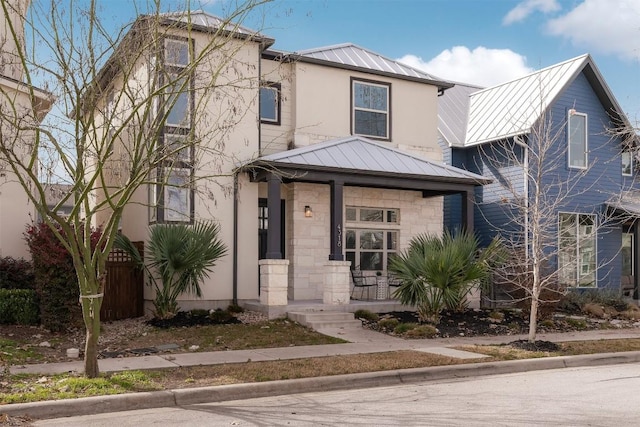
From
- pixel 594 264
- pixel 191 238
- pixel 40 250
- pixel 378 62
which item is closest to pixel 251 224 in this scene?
pixel 191 238

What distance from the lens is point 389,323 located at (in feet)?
47.4

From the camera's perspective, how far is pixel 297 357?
1085 centimetres

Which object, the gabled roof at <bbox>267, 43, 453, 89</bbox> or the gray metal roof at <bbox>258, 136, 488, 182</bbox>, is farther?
the gabled roof at <bbox>267, 43, 453, 89</bbox>

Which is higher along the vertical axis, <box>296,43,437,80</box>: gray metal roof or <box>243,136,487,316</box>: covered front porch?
<box>296,43,437,80</box>: gray metal roof

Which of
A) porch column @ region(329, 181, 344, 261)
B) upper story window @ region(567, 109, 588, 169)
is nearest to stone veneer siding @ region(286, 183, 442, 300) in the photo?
porch column @ region(329, 181, 344, 261)

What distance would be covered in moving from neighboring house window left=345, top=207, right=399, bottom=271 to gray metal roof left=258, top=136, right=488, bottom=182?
1.92 metres

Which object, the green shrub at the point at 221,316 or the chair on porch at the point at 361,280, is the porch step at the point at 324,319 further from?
the chair on porch at the point at 361,280

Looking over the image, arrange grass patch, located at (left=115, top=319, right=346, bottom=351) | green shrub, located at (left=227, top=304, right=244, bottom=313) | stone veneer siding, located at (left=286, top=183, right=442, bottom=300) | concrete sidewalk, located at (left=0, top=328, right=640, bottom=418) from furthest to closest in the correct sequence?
stone veneer siding, located at (left=286, top=183, right=442, bottom=300) < green shrub, located at (left=227, top=304, right=244, bottom=313) < grass patch, located at (left=115, top=319, right=346, bottom=351) < concrete sidewalk, located at (left=0, top=328, right=640, bottom=418)

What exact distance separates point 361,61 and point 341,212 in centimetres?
559

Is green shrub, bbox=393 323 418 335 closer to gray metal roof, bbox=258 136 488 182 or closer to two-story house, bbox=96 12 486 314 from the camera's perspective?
two-story house, bbox=96 12 486 314

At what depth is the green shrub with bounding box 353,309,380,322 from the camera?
15.2 m

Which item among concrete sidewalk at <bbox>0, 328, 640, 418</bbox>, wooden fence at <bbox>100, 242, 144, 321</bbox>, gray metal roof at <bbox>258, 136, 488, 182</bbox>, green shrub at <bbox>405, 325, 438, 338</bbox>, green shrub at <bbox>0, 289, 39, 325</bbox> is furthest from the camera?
gray metal roof at <bbox>258, 136, 488, 182</bbox>

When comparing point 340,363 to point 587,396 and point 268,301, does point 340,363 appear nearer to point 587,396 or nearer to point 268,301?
point 587,396

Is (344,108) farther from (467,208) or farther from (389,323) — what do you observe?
(389,323)
